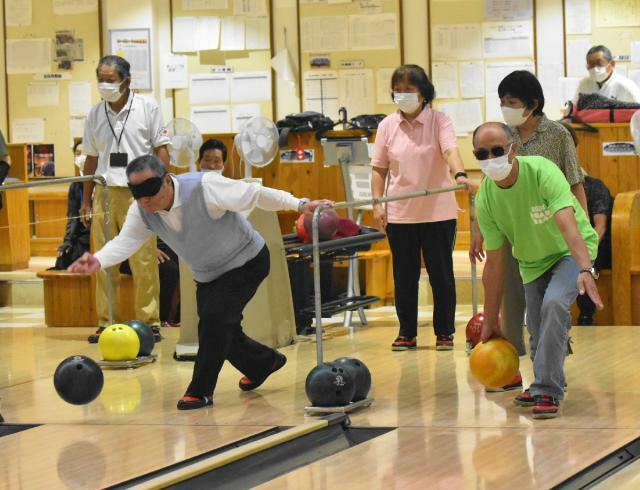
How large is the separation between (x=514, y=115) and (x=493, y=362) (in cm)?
126

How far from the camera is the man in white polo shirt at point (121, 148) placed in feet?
26.5

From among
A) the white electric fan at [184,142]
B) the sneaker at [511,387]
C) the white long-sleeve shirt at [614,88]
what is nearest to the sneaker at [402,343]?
the sneaker at [511,387]

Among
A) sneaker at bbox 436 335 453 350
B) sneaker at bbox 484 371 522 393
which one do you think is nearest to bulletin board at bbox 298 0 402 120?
sneaker at bbox 436 335 453 350

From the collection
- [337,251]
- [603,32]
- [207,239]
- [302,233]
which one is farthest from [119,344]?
[603,32]

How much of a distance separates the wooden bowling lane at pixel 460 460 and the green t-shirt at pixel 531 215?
2.61ft

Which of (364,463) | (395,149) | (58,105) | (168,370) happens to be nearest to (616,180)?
(395,149)

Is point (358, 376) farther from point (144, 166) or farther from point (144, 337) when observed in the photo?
point (144, 337)

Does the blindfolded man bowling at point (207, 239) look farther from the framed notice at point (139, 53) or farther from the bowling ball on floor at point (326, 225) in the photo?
the framed notice at point (139, 53)

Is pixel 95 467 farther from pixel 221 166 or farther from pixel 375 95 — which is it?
pixel 375 95

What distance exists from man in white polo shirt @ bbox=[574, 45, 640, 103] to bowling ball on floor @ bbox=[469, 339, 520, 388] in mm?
5157

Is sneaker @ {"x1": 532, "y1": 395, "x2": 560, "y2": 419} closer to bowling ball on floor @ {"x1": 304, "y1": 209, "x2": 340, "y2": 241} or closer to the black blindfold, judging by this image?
the black blindfold

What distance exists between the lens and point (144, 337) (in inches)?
288

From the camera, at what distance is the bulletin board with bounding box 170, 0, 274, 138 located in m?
12.9

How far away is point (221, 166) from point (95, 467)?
13.2 feet
